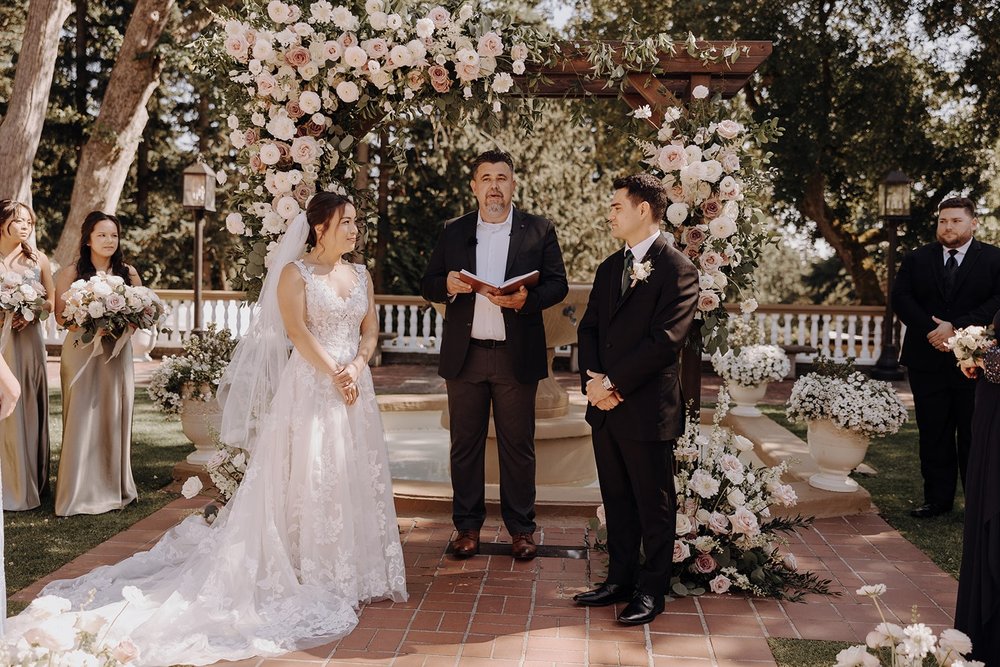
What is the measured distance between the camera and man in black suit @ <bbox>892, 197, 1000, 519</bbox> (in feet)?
18.8

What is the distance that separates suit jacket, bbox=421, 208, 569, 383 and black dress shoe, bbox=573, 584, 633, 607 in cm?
125

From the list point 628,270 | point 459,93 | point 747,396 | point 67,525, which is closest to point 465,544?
point 628,270

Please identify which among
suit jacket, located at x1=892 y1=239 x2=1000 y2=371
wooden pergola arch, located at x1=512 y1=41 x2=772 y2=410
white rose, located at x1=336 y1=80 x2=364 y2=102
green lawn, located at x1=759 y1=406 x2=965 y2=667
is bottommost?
green lawn, located at x1=759 y1=406 x2=965 y2=667

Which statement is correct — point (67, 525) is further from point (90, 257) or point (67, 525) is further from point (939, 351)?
point (939, 351)

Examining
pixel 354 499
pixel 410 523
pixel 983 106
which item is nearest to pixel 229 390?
pixel 354 499

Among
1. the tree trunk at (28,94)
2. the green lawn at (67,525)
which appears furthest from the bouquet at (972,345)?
the tree trunk at (28,94)

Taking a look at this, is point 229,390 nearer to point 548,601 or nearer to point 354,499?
point 354,499

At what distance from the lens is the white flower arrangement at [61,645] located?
6.92ft

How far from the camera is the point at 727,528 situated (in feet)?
14.7

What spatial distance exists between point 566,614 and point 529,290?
1773 mm

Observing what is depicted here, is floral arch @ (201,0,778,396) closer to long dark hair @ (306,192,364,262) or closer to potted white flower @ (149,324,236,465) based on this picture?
long dark hair @ (306,192,364,262)

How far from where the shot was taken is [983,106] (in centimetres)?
1606

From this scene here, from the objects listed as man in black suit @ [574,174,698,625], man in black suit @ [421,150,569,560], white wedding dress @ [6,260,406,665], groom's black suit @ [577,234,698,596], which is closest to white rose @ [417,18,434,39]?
man in black suit @ [421,150,569,560]

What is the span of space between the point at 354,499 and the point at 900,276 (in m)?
4.17
